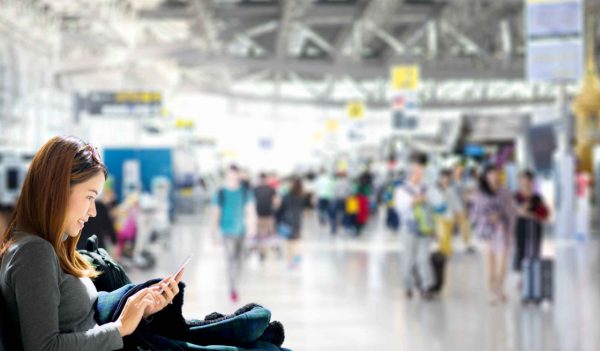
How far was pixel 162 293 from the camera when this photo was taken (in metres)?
2.53

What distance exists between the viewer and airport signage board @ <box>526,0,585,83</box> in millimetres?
14484

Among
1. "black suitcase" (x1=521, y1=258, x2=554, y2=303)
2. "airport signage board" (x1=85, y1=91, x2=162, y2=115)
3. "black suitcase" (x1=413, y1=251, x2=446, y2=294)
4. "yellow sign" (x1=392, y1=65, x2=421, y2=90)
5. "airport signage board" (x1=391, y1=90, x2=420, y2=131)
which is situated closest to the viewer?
"black suitcase" (x1=521, y1=258, x2=554, y2=303)

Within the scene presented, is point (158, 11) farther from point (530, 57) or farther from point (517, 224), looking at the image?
point (517, 224)

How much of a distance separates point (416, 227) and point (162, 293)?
889 centimetres

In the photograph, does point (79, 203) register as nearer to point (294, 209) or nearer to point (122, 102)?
point (294, 209)

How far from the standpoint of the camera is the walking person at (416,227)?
36.8ft

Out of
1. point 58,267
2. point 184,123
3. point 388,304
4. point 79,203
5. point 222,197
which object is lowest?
point 388,304

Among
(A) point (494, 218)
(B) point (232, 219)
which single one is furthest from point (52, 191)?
(A) point (494, 218)

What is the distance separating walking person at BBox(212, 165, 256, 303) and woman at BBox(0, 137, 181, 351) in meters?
8.31

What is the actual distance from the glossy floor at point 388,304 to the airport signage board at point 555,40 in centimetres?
291

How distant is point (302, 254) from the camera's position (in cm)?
1836

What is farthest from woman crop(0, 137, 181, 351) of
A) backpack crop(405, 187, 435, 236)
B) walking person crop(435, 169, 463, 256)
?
walking person crop(435, 169, 463, 256)

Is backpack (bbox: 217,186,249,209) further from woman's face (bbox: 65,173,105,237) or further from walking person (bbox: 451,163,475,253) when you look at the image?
woman's face (bbox: 65,173,105,237)

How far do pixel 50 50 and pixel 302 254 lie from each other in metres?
7.22
